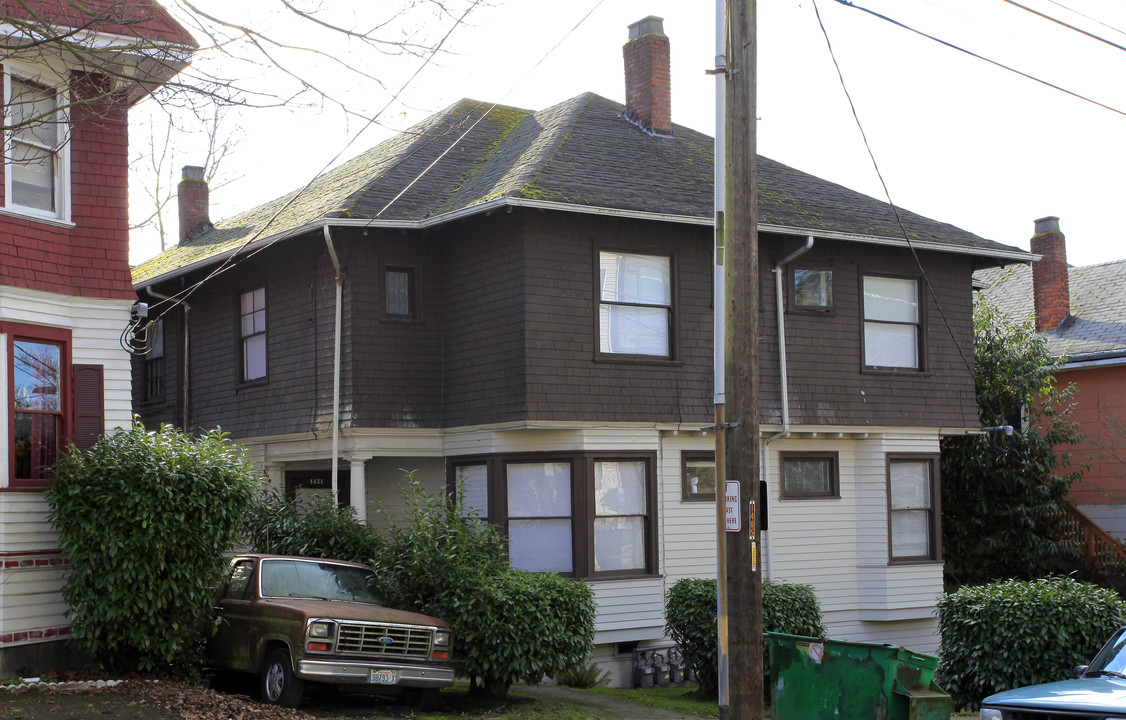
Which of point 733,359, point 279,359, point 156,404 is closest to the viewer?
point 733,359

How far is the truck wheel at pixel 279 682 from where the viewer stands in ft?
39.7

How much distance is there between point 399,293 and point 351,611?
21.6 feet

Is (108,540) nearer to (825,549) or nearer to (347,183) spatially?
(347,183)

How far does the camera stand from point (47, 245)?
13.7 meters

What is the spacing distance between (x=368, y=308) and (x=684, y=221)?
4.83 metres

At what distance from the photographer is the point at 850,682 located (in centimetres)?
1165

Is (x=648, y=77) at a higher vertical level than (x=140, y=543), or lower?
higher

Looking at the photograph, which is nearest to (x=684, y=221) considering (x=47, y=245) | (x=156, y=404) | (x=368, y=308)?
(x=368, y=308)

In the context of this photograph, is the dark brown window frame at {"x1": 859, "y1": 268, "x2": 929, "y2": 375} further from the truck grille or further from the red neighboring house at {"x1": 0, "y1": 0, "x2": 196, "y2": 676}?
the red neighboring house at {"x1": 0, "y1": 0, "x2": 196, "y2": 676}

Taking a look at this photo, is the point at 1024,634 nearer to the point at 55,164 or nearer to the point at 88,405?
the point at 88,405

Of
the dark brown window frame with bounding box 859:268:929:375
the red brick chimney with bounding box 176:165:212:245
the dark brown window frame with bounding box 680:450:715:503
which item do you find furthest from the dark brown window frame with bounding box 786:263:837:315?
the red brick chimney with bounding box 176:165:212:245

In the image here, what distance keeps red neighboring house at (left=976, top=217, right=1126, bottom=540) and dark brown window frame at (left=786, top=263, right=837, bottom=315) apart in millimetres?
7973

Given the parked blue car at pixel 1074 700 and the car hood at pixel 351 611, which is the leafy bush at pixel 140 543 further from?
the parked blue car at pixel 1074 700

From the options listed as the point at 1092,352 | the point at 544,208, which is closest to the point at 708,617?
the point at 544,208
